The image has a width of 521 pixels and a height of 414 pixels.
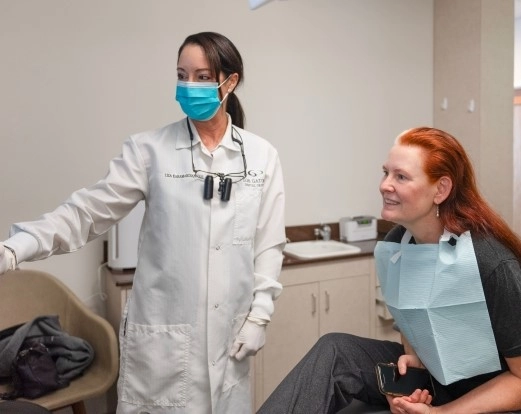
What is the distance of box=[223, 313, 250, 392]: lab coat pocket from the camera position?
57.7 inches

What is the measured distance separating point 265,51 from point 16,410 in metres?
2.15

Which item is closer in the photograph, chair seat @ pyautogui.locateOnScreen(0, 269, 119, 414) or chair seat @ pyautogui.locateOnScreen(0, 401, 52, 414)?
chair seat @ pyautogui.locateOnScreen(0, 401, 52, 414)

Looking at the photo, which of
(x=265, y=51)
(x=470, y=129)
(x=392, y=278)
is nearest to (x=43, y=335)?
(x=392, y=278)

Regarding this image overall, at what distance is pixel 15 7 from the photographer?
2188mm

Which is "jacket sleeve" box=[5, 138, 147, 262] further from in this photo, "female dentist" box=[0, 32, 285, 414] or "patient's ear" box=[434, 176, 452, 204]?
"patient's ear" box=[434, 176, 452, 204]

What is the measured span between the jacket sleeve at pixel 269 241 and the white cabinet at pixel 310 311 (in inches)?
33.6

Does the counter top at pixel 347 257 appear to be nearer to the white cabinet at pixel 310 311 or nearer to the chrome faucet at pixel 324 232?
the white cabinet at pixel 310 311

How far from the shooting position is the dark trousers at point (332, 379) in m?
1.15

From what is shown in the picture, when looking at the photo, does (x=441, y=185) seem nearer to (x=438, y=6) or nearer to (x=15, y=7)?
(x=15, y=7)

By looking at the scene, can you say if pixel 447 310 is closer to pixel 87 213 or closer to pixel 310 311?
pixel 87 213

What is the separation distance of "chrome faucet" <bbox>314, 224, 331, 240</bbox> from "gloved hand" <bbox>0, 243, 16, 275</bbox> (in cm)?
209

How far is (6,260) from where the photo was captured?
1.10 meters

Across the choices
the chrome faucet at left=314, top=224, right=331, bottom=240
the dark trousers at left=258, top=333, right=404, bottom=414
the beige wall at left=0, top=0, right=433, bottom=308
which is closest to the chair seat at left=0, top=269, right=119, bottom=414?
the beige wall at left=0, top=0, right=433, bottom=308

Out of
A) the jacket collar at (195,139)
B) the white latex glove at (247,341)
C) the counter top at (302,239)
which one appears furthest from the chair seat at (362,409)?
the counter top at (302,239)
